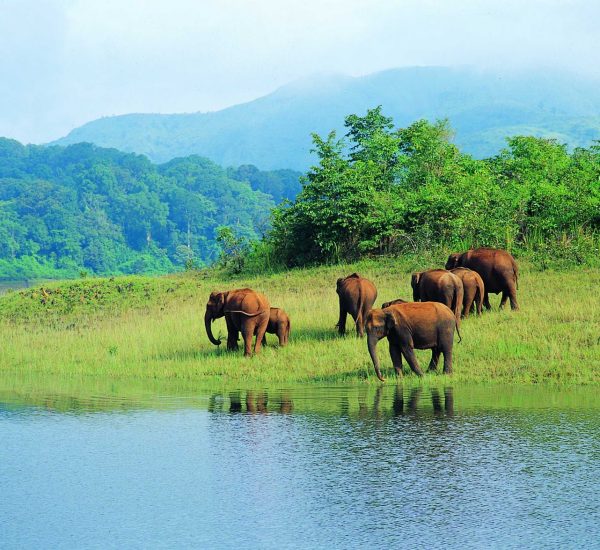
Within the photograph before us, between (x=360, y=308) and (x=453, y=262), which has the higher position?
(x=453, y=262)

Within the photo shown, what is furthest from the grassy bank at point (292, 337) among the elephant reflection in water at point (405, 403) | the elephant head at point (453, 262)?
the elephant head at point (453, 262)

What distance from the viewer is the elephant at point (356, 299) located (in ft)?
69.4

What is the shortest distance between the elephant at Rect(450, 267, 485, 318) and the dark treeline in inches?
301

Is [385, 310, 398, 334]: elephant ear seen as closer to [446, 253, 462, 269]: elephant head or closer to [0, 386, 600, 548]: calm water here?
[0, 386, 600, 548]: calm water

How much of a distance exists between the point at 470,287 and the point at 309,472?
1134 cm

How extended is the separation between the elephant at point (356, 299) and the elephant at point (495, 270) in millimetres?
2900

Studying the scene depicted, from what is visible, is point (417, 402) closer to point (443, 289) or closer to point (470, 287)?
point (443, 289)

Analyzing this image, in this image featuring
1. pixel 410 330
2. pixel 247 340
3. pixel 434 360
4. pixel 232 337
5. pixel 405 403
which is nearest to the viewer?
pixel 405 403

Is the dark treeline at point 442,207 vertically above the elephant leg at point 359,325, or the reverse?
the dark treeline at point 442,207

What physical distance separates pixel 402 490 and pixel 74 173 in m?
141

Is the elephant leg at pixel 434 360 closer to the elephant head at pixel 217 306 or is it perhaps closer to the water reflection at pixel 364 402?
the water reflection at pixel 364 402

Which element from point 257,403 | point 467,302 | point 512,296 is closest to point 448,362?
point 257,403

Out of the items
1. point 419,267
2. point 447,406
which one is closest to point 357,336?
point 447,406

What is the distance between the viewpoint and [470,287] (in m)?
21.2
